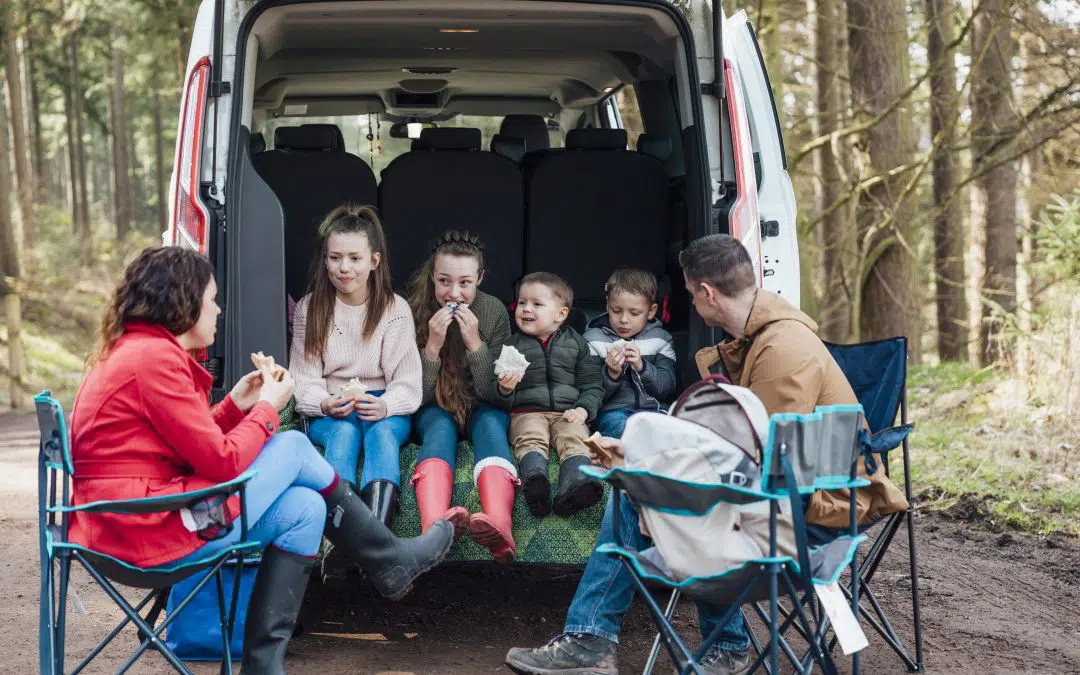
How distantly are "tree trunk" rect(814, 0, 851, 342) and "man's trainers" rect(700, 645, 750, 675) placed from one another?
23.5 ft

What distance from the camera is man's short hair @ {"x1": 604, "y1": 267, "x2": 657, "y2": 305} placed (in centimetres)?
443

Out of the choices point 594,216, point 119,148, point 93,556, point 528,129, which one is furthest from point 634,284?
point 119,148

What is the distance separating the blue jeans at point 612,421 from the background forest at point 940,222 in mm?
2409

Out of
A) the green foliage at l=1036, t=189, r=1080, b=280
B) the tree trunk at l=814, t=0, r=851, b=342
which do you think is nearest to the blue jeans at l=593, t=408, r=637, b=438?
the green foliage at l=1036, t=189, r=1080, b=280

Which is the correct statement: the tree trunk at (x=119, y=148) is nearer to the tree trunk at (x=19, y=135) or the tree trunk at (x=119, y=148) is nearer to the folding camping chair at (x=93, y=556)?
the tree trunk at (x=19, y=135)

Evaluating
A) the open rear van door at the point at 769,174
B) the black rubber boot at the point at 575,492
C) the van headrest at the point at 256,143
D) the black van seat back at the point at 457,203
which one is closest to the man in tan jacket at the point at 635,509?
the black rubber boot at the point at 575,492

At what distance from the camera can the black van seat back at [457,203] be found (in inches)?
202

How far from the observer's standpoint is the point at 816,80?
12.6 metres

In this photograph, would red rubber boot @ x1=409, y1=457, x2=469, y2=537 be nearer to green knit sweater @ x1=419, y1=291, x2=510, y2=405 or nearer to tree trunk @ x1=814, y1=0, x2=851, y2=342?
green knit sweater @ x1=419, y1=291, x2=510, y2=405

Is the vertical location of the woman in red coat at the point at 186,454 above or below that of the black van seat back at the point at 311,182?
below

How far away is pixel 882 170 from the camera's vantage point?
33.3 feet

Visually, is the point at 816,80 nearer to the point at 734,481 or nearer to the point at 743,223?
the point at 743,223

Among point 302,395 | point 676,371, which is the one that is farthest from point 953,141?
point 302,395

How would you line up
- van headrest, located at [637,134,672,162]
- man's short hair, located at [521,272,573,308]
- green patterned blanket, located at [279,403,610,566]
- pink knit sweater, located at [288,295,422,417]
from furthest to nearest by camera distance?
van headrest, located at [637,134,672,162]
man's short hair, located at [521,272,573,308]
pink knit sweater, located at [288,295,422,417]
green patterned blanket, located at [279,403,610,566]
